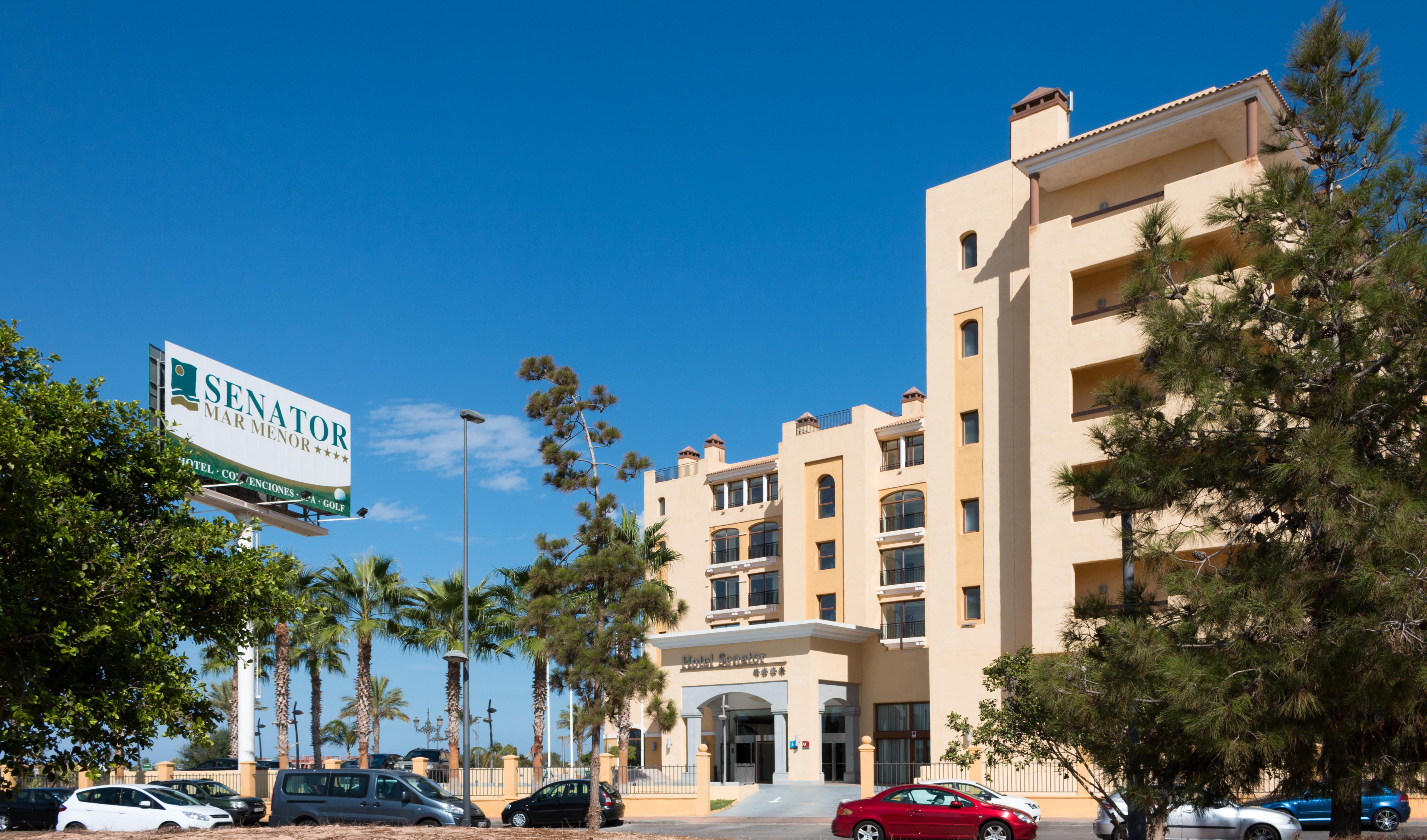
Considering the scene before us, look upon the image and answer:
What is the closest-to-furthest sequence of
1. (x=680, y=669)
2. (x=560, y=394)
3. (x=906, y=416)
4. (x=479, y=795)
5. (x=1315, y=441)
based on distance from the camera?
(x=1315, y=441) < (x=560, y=394) < (x=479, y=795) < (x=680, y=669) < (x=906, y=416)

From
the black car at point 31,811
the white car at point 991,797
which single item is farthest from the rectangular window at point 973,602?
the black car at point 31,811

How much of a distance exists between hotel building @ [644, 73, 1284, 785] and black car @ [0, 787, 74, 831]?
23.8m

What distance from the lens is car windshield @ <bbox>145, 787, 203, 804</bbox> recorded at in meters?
28.3

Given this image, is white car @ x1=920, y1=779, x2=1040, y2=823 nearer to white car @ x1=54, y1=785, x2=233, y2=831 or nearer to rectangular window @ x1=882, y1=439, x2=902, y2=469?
white car @ x1=54, y1=785, x2=233, y2=831

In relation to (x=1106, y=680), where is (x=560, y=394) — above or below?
above

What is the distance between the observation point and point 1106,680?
12023 millimetres

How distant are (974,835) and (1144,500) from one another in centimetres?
1495

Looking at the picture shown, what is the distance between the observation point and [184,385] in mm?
38000

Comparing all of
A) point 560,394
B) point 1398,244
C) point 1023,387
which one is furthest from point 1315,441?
point 1023,387

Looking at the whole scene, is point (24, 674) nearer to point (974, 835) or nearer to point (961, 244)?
point (974, 835)

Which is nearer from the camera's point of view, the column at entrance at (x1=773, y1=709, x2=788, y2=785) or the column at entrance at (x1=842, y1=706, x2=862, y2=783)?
the column at entrance at (x1=773, y1=709, x2=788, y2=785)

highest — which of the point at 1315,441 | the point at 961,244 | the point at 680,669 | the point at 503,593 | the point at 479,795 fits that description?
the point at 961,244

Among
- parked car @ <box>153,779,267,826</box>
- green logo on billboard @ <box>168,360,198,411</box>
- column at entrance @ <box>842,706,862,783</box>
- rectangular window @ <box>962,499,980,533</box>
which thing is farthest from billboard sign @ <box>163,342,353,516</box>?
rectangular window @ <box>962,499,980,533</box>

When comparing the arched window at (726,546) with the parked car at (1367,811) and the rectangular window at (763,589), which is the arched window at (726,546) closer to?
the rectangular window at (763,589)
